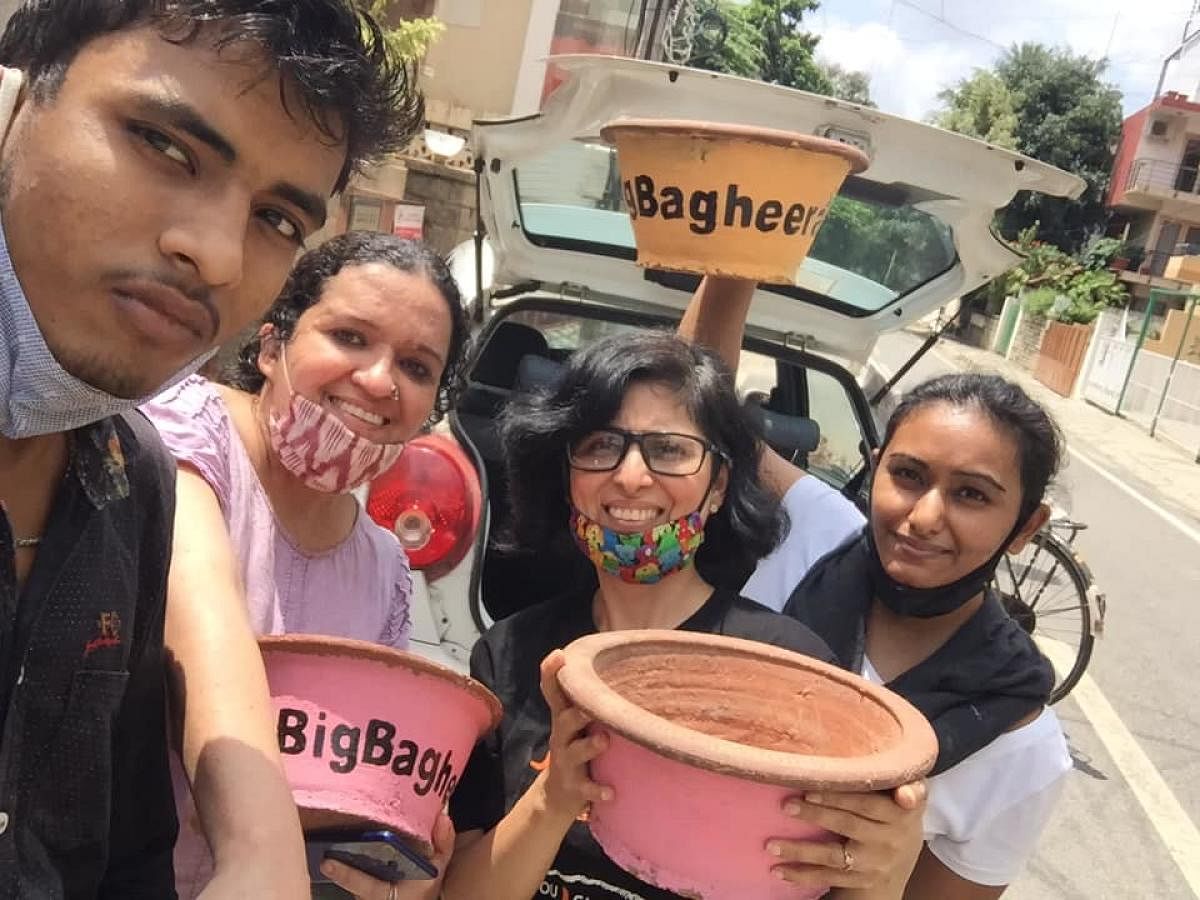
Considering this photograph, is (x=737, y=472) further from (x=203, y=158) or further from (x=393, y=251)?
(x=203, y=158)

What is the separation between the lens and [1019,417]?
68.3 inches

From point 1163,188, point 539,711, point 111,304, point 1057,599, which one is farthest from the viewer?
point 1163,188

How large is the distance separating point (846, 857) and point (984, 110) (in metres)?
40.6

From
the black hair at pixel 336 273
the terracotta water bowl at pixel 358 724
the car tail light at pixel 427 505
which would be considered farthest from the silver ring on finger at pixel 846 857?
the car tail light at pixel 427 505

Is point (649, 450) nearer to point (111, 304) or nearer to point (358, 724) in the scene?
point (358, 724)

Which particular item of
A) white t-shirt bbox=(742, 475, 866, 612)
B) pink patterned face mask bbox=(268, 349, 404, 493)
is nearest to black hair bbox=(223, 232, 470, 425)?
pink patterned face mask bbox=(268, 349, 404, 493)

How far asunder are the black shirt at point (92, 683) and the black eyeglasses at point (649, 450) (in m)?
0.75

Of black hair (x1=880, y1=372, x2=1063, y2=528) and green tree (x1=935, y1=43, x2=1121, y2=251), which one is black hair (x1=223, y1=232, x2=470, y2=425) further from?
green tree (x1=935, y1=43, x2=1121, y2=251)

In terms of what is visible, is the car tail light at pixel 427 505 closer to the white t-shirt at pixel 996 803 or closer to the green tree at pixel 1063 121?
the white t-shirt at pixel 996 803

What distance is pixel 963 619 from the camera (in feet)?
5.71

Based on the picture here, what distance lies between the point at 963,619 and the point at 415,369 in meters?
1.05

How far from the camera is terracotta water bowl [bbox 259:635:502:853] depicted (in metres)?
1.23

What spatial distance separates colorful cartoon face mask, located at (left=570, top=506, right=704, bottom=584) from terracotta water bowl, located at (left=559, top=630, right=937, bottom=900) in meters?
0.36

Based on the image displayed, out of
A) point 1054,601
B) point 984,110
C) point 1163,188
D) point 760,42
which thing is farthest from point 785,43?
point 1054,601
